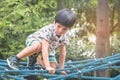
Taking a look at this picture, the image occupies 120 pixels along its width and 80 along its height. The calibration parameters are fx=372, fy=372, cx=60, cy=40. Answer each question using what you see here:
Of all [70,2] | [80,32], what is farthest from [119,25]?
[70,2]

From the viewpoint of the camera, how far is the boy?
285 centimetres

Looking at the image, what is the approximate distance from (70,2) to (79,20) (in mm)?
740

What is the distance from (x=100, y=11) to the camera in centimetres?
510

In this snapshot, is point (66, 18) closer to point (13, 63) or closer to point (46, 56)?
point (46, 56)

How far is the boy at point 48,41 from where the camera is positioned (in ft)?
9.34

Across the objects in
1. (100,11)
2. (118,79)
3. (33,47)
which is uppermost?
(100,11)

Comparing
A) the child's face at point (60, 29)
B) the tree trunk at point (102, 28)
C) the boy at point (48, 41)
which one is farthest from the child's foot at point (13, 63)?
the tree trunk at point (102, 28)

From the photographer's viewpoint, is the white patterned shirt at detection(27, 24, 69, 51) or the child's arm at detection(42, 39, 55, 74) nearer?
the child's arm at detection(42, 39, 55, 74)

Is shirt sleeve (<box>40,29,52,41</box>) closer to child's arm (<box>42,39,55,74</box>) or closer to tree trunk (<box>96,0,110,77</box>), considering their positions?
child's arm (<box>42,39,55,74</box>)

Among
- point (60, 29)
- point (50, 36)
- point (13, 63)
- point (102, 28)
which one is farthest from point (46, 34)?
point (102, 28)

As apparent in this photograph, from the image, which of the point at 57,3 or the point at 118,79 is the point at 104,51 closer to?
the point at 57,3

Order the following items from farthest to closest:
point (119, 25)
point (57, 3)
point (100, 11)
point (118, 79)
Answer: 1. point (119, 25)
2. point (57, 3)
3. point (100, 11)
4. point (118, 79)

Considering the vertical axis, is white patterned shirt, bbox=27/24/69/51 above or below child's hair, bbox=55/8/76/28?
below

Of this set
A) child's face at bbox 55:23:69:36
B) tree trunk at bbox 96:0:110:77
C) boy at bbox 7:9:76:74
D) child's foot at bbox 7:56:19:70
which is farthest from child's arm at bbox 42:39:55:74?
tree trunk at bbox 96:0:110:77
